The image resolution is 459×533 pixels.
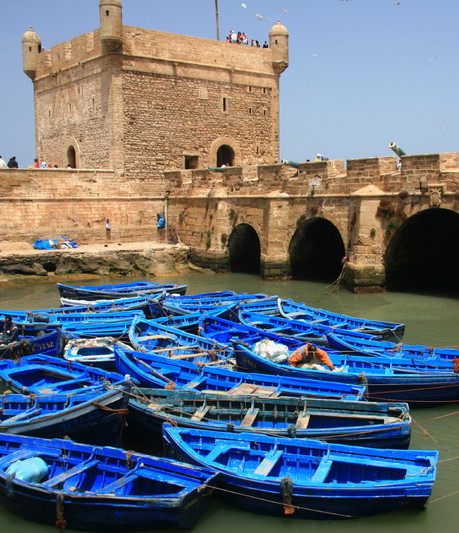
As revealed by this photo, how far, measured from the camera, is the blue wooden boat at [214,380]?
9469mm

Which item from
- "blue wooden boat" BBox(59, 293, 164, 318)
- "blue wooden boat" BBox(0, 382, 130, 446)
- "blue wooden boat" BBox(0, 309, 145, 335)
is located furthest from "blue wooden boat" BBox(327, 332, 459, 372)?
"blue wooden boat" BBox(59, 293, 164, 318)

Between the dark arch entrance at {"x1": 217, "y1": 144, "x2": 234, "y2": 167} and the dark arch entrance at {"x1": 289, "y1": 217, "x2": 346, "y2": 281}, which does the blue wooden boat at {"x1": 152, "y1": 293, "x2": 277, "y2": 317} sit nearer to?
the dark arch entrance at {"x1": 289, "y1": 217, "x2": 346, "y2": 281}

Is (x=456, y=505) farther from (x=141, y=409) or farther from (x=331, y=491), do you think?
(x=141, y=409)

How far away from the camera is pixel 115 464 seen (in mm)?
7547

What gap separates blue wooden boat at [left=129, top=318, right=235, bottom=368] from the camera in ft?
37.8

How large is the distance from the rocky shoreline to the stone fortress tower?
4118 millimetres

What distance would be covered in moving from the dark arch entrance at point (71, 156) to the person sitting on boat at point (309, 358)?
21582 mm

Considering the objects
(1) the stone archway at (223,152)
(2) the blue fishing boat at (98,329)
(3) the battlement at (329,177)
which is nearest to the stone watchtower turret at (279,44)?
(1) the stone archway at (223,152)

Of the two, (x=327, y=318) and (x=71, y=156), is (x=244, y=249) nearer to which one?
(x=71, y=156)

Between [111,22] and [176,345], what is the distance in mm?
17321

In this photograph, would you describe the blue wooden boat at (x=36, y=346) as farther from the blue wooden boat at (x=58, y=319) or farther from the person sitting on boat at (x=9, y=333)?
the blue wooden boat at (x=58, y=319)

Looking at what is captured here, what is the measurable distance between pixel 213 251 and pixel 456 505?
17.7 m

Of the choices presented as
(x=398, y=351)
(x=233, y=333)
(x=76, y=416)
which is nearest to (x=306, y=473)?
(x=76, y=416)

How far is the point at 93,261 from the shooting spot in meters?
23.1
